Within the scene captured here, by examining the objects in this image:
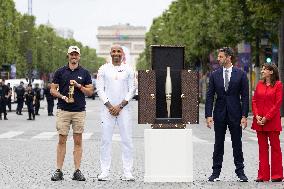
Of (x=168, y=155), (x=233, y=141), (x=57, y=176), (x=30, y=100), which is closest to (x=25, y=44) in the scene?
(x=30, y=100)

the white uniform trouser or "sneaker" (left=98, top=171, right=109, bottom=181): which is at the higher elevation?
the white uniform trouser

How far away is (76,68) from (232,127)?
2.45 meters

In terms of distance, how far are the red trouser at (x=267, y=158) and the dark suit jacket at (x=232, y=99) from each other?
0.50 meters

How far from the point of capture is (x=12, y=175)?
572 inches

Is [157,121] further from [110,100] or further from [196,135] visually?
[196,135]

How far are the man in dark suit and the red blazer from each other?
229 millimetres

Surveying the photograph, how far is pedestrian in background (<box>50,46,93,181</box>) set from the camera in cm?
1389

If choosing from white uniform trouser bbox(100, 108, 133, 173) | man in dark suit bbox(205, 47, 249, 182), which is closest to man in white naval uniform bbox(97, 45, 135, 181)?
white uniform trouser bbox(100, 108, 133, 173)

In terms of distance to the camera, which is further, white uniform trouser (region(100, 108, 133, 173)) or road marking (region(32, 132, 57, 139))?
road marking (region(32, 132, 57, 139))

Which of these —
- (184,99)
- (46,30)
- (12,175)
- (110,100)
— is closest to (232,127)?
(184,99)

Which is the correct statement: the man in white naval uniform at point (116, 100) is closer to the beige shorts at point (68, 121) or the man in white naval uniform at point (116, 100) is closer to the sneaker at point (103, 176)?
the sneaker at point (103, 176)

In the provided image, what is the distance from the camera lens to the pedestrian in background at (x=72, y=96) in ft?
45.6

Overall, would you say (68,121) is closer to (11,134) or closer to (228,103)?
(228,103)

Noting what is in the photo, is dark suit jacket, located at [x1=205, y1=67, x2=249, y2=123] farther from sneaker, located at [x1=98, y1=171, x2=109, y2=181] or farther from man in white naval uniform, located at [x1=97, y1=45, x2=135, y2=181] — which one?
sneaker, located at [x1=98, y1=171, x2=109, y2=181]
